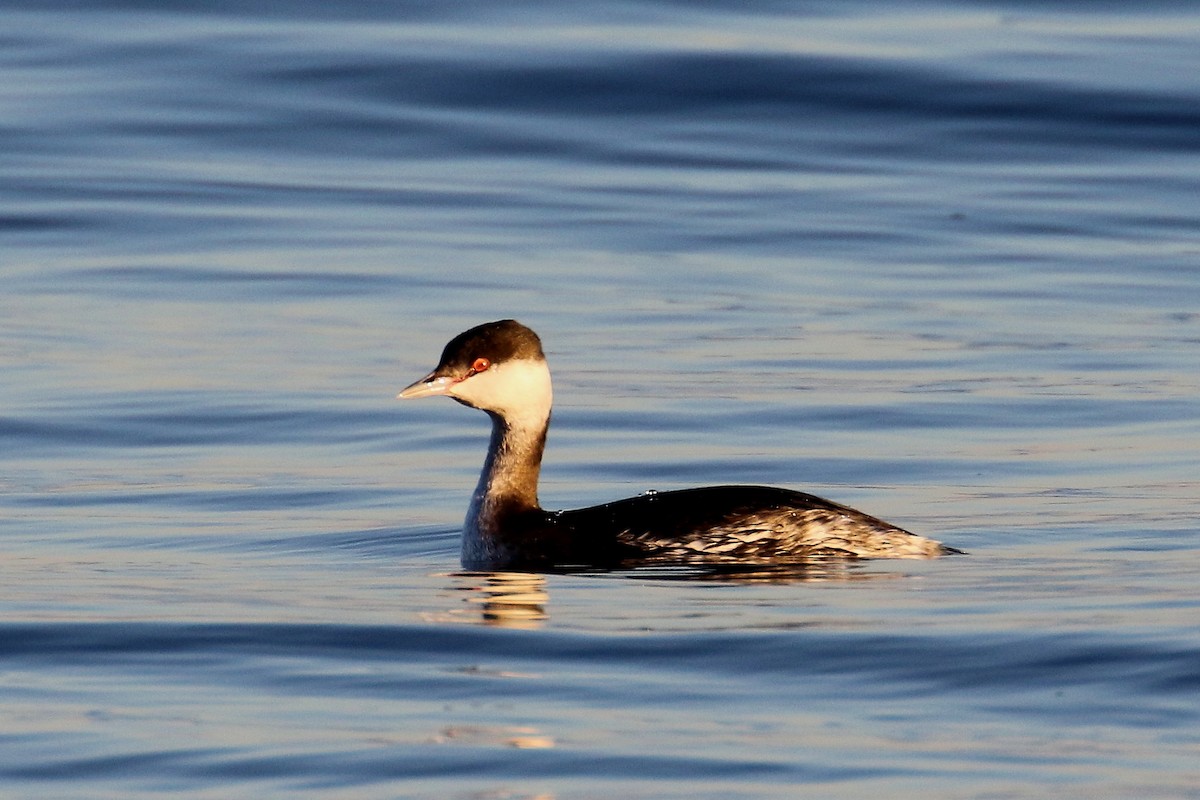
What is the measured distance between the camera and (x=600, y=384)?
53.3 feet

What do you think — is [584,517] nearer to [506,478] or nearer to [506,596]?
[506,478]

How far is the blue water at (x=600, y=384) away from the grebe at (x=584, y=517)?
0.23 m

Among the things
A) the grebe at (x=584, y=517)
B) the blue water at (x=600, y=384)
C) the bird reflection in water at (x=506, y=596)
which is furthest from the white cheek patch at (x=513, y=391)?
the bird reflection in water at (x=506, y=596)

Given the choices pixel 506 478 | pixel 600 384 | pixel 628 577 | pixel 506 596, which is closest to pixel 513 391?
pixel 506 478

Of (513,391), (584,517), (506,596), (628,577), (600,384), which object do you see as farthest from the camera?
(600,384)

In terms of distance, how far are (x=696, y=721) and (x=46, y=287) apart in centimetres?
1355

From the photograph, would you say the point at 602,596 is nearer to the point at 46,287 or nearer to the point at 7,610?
the point at 7,610

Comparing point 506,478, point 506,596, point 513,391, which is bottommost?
point 506,596

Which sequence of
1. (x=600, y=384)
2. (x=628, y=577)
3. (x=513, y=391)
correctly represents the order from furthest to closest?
(x=600, y=384) < (x=513, y=391) < (x=628, y=577)

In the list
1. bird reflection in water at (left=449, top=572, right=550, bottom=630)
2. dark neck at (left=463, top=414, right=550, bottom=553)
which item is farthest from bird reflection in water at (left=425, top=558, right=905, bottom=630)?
dark neck at (left=463, top=414, right=550, bottom=553)

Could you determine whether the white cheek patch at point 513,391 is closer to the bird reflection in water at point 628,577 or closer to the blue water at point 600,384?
the blue water at point 600,384

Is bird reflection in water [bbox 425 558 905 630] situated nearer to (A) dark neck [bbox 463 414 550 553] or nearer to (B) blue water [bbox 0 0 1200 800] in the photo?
(B) blue water [bbox 0 0 1200 800]

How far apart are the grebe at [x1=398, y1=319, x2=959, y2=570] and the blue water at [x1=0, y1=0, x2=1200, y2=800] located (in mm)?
232

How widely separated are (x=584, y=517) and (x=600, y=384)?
532cm
